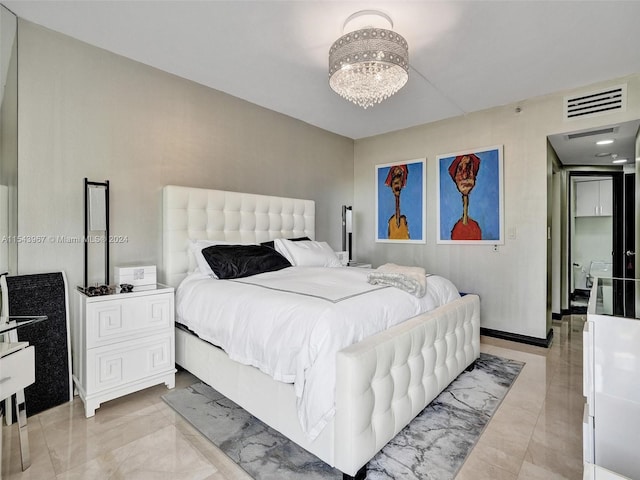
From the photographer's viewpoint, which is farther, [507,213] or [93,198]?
[507,213]

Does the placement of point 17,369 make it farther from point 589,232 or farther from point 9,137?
point 589,232

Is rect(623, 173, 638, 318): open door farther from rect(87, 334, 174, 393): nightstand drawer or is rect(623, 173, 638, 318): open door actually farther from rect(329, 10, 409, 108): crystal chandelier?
rect(87, 334, 174, 393): nightstand drawer

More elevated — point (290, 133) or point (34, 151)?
point (290, 133)

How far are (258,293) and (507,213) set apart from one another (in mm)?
3029

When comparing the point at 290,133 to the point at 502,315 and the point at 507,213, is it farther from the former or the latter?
the point at 502,315

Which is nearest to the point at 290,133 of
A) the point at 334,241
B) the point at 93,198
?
the point at 334,241

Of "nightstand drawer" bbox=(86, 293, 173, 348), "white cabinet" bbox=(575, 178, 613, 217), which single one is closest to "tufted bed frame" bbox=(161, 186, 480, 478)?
"nightstand drawer" bbox=(86, 293, 173, 348)

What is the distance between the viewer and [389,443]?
1852 millimetres

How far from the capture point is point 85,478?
157 cm

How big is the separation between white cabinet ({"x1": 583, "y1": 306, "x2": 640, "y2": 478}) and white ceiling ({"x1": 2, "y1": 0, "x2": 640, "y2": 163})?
1.97 m

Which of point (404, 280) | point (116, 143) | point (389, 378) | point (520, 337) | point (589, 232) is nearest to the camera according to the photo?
point (389, 378)

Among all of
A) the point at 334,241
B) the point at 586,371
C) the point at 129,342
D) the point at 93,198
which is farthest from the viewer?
the point at 334,241

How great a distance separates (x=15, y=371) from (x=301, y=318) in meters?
1.33

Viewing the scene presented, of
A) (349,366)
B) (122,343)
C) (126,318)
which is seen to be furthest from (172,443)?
(349,366)
